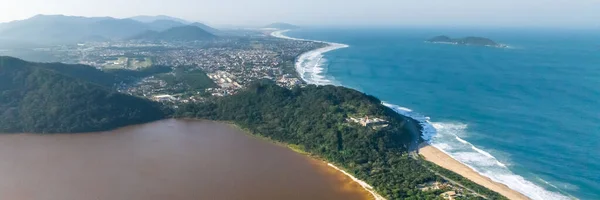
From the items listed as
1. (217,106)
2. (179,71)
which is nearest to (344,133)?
(217,106)

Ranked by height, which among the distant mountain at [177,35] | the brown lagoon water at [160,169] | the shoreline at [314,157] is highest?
the distant mountain at [177,35]

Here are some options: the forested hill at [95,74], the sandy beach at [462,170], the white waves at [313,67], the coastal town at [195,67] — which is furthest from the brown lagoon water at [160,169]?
the white waves at [313,67]

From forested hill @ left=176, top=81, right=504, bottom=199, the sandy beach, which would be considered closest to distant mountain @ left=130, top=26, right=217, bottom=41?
forested hill @ left=176, top=81, right=504, bottom=199

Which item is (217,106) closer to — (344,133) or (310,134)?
(310,134)

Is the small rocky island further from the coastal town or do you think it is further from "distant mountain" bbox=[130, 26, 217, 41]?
"distant mountain" bbox=[130, 26, 217, 41]

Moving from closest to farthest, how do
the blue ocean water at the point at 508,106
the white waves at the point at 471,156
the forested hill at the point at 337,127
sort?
the white waves at the point at 471,156 → the forested hill at the point at 337,127 → the blue ocean water at the point at 508,106

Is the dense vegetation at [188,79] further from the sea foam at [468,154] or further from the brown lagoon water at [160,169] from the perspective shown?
the sea foam at [468,154]

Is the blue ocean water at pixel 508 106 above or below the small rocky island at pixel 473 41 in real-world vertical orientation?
below
